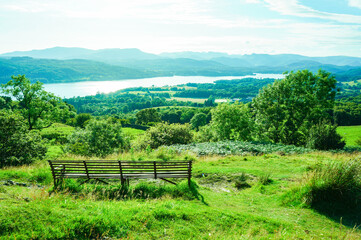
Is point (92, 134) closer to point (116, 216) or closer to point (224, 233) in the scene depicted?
point (116, 216)

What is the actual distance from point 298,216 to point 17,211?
1039 centimetres

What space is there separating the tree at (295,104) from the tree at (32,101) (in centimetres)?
3516

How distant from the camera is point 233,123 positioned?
127 ft

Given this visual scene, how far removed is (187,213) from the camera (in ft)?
26.0

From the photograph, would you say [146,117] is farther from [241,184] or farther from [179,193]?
[179,193]

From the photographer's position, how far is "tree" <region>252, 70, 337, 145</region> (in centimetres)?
3259

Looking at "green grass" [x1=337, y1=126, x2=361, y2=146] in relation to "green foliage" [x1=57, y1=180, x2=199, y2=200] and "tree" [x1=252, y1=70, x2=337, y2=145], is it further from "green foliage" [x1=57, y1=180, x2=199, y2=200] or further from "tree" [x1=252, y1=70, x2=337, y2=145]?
"green foliage" [x1=57, y1=180, x2=199, y2=200]

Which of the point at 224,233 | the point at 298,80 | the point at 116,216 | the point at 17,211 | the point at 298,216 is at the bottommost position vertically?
the point at 298,216

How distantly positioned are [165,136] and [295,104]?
70.8 feet

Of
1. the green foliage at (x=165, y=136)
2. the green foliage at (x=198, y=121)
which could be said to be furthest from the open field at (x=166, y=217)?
the green foliage at (x=198, y=121)

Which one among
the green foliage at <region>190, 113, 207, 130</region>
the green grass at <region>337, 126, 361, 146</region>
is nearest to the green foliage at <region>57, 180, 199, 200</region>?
the green grass at <region>337, 126, 361, 146</region>

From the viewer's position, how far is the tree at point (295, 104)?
3259 centimetres

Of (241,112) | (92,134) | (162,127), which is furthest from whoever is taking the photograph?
(241,112)

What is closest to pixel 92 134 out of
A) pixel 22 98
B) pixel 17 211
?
pixel 22 98
